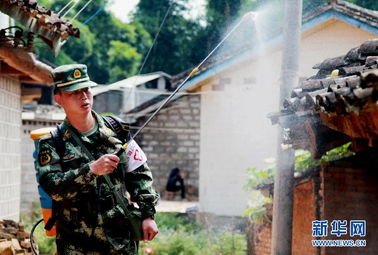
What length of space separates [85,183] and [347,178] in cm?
364

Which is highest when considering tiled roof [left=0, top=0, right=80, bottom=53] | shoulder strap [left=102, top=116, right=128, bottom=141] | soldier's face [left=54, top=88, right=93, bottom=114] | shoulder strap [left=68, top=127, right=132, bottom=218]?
tiled roof [left=0, top=0, right=80, bottom=53]

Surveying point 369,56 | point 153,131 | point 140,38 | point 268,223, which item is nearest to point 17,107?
point 268,223

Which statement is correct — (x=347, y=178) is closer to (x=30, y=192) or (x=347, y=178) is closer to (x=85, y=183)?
(x=85, y=183)

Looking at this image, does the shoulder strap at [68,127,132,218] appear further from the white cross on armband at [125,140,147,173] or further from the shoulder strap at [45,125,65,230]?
the white cross on armband at [125,140,147,173]

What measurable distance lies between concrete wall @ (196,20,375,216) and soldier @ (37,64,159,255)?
1293 cm


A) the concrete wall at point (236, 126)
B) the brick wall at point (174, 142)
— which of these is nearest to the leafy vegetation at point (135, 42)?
the brick wall at point (174, 142)

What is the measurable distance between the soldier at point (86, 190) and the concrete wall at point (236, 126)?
12.9 m

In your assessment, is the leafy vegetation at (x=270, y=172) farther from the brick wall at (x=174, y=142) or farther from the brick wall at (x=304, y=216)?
the brick wall at (x=174, y=142)

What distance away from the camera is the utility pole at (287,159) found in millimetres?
8219

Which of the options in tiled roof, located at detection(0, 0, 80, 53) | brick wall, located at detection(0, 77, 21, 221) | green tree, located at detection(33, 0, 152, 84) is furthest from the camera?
green tree, located at detection(33, 0, 152, 84)

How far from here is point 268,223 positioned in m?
11.6

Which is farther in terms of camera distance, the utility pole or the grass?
the grass

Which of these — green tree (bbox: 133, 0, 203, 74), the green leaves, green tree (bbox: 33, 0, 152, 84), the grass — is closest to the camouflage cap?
the grass

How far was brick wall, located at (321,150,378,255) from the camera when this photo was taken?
730cm
